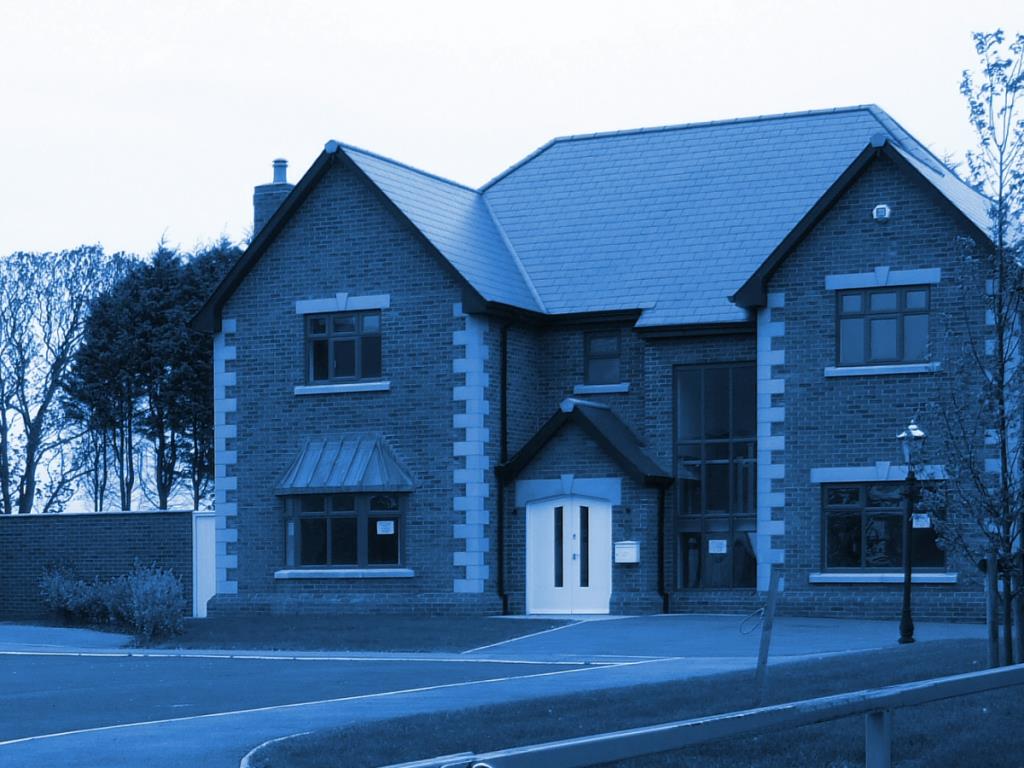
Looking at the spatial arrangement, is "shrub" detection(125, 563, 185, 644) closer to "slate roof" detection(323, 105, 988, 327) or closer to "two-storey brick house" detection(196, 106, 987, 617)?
"two-storey brick house" detection(196, 106, 987, 617)

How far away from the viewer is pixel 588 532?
107ft

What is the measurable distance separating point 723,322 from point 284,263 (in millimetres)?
8702

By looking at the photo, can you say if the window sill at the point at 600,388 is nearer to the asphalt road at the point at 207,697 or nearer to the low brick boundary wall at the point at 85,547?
the low brick boundary wall at the point at 85,547

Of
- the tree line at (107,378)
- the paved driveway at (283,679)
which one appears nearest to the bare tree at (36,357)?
the tree line at (107,378)

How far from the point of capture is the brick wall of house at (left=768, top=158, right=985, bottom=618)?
29750 mm

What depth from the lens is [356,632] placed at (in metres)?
28.6

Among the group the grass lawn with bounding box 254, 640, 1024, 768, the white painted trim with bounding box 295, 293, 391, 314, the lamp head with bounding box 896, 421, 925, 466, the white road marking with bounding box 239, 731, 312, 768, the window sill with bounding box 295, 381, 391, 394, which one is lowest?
the white road marking with bounding box 239, 731, 312, 768

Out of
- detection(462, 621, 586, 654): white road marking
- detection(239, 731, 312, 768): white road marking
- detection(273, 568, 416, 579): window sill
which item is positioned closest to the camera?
detection(239, 731, 312, 768): white road marking

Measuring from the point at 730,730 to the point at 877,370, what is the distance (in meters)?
23.4

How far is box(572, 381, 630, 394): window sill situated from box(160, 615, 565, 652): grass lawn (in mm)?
4949

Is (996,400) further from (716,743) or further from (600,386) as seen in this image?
(600,386)

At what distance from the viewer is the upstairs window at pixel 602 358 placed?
34.1 metres

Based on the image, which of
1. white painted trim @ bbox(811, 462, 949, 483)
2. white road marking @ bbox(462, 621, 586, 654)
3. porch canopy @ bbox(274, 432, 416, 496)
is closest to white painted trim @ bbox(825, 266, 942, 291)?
white painted trim @ bbox(811, 462, 949, 483)

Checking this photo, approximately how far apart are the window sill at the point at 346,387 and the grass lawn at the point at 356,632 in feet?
13.9
